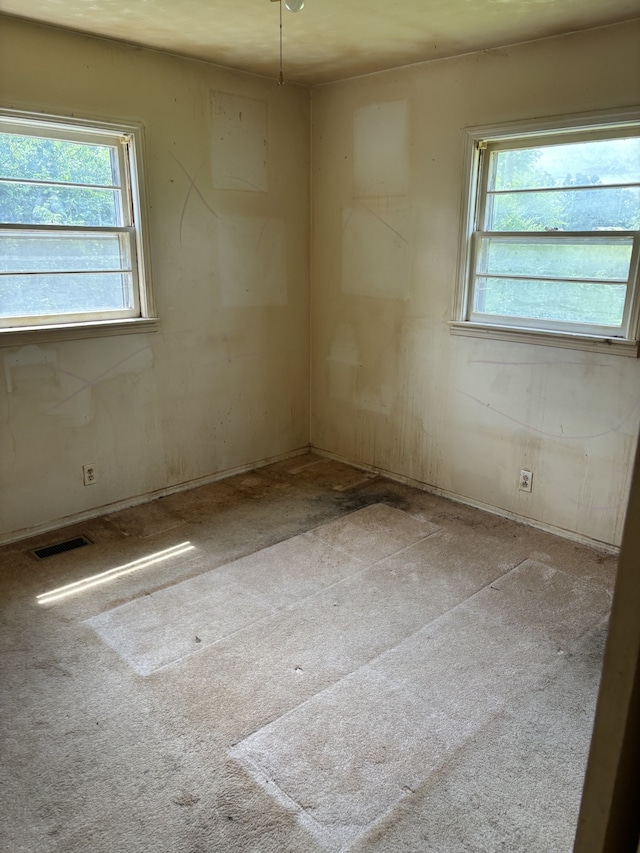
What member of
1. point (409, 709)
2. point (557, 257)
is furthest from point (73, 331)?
point (557, 257)

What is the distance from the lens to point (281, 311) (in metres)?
4.40

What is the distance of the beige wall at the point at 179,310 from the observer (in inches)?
127

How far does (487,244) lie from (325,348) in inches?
57.2

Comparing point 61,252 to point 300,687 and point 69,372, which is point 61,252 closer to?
point 69,372

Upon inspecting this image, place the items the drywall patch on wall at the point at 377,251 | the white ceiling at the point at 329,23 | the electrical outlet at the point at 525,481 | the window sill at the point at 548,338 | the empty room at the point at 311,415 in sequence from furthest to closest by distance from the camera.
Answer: the drywall patch on wall at the point at 377,251
the electrical outlet at the point at 525,481
the window sill at the point at 548,338
the white ceiling at the point at 329,23
the empty room at the point at 311,415

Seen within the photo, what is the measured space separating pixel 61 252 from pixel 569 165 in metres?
2.72

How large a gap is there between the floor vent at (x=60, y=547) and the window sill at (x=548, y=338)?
2.50 meters

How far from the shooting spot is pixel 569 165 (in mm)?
3154

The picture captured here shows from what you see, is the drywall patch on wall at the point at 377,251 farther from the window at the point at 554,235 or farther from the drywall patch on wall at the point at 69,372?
the drywall patch on wall at the point at 69,372

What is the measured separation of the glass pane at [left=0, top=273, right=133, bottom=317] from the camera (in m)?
3.16

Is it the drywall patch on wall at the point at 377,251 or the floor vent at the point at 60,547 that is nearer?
the floor vent at the point at 60,547

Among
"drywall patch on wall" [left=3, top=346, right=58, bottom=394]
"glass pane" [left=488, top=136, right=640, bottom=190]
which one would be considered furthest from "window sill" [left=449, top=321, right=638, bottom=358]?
"drywall patch on wall" [left=3, top=346, right=58, bottom=394]

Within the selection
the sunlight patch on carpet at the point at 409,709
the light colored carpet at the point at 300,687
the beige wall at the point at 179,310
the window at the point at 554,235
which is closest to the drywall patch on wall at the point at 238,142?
the beige wall at the point at 179,310

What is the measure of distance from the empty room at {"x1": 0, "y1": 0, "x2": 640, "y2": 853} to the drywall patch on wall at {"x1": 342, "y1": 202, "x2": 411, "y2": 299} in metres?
0.02
